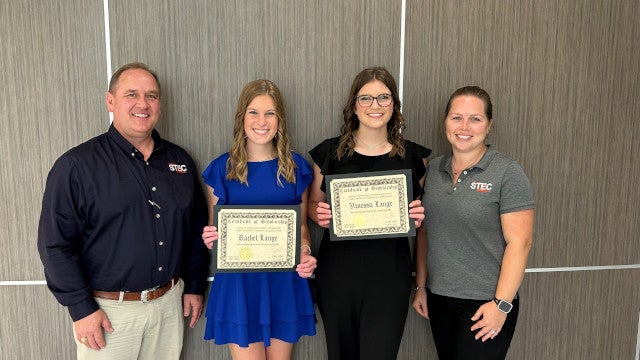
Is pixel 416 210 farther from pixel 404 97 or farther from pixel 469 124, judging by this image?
pixel 404 97

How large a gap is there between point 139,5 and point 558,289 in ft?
8.98

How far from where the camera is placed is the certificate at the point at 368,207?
178 centimetres

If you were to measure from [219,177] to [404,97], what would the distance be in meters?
1.07

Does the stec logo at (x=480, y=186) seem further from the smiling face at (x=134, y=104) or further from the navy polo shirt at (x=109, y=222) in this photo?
A: the smiling face at (x=134, y=104)

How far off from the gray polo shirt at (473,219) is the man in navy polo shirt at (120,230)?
1.09 metres

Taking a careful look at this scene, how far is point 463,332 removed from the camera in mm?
1792

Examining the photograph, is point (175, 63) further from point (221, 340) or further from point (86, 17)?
point (221, 340)

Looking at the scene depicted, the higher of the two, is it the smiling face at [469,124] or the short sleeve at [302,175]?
the smiling face at [469,124]

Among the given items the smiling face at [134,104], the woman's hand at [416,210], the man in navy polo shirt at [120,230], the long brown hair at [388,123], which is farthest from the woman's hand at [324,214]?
the smiling face at [134,104]

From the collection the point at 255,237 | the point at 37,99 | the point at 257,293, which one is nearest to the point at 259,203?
the point at 255,237

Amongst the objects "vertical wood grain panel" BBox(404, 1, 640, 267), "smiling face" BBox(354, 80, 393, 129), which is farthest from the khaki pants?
"vertical wood grain panel" BBox(404, 1, 640, 267)

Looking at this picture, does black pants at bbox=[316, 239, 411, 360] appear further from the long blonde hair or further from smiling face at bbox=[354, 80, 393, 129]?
smiling face at bbox=[354, 80, 393, 129]

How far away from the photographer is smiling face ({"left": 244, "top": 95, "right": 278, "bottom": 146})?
1.84 meters

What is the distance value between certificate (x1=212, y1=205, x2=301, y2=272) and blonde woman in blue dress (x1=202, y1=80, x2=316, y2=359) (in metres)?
0.10
